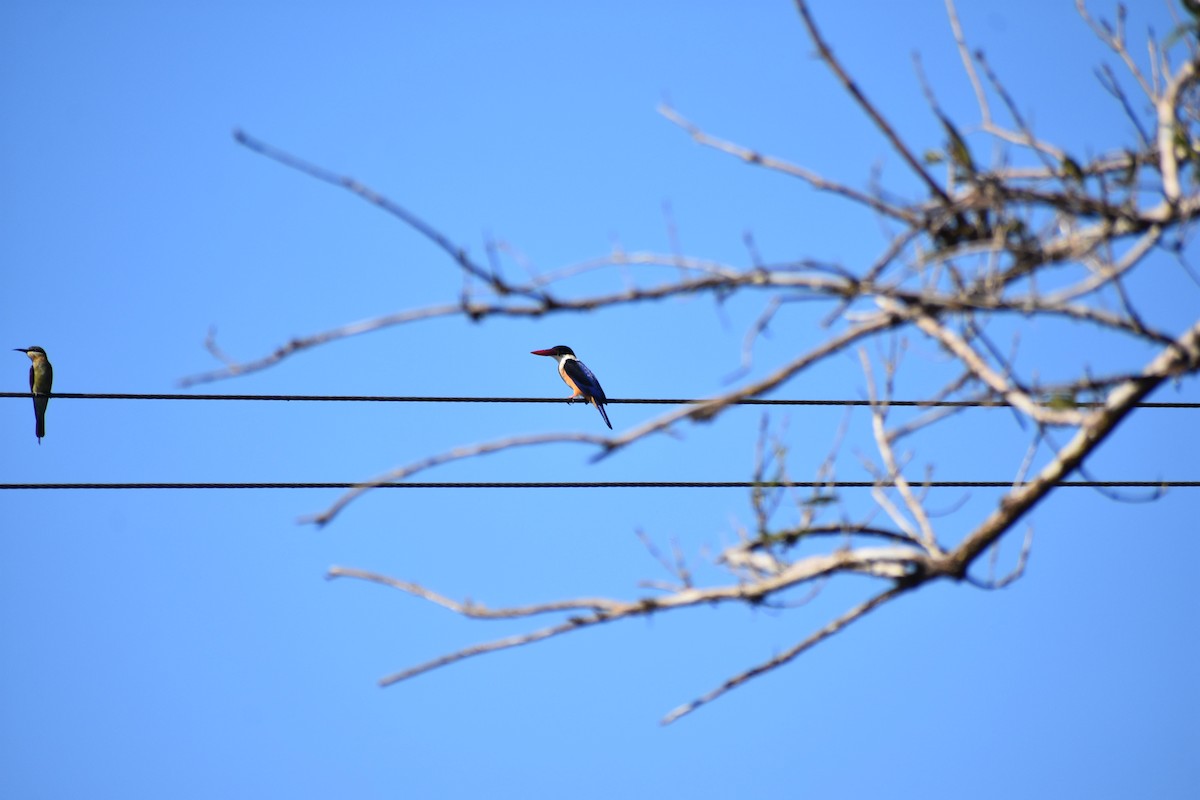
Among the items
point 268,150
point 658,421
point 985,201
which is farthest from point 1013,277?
point 268,150

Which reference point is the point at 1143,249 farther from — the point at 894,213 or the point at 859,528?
the point at 859,528

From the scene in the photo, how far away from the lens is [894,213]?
279 cm

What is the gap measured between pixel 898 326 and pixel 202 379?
138cm

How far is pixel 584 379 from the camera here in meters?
10.3

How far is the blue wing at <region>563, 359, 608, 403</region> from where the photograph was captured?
10.1 m

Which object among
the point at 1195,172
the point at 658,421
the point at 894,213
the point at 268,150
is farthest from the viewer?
the point at 1195,172

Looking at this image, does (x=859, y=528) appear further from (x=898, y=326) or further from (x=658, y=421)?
(x=658, y=421)

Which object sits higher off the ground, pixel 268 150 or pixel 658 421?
pixel 268 150

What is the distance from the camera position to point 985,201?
280 cm

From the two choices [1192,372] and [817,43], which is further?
[1192,372]

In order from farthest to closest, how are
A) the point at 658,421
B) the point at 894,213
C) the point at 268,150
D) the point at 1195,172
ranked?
the point at 1195,172 → the point at 894,213 → the point at 658,421 → the point at 268,150

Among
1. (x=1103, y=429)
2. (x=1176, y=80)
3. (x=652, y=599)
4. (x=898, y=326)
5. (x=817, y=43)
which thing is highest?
(x=1176, y=80)

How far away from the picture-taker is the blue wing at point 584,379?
10.1 meters

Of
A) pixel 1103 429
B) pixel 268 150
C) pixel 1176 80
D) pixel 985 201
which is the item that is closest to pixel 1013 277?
pixel 985 201
